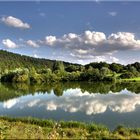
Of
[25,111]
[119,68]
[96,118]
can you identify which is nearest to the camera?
[96,118]

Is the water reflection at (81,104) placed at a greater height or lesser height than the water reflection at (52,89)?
lesser

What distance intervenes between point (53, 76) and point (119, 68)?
115 ft

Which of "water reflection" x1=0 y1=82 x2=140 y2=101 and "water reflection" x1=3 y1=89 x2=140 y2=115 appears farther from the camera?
"water reflection" x1=0 y1=82 x2=140 y2=101

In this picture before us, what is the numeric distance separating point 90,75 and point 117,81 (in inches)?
433

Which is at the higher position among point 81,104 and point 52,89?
point 52,89

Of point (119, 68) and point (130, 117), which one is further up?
point (119, 68)

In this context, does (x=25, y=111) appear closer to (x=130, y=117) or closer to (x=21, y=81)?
(x=130, y=117)

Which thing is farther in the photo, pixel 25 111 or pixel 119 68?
pixel 119 68

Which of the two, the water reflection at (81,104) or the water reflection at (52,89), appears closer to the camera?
the water reflection at (81,104)

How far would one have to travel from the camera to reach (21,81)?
3784 inches

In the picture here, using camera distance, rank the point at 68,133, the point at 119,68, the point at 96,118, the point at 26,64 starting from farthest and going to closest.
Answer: the point at 26,64 < the point at 119,68 < the point at 96,118 < the point at 68,133

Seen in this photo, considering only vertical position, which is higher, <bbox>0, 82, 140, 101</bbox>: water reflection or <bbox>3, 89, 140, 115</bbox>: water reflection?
<bbox>0, 82, 140, 101</bbox>: water reflection

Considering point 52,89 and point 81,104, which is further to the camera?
point 52,89

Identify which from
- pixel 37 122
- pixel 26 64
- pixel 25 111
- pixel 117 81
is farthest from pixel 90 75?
pixel 26 64
